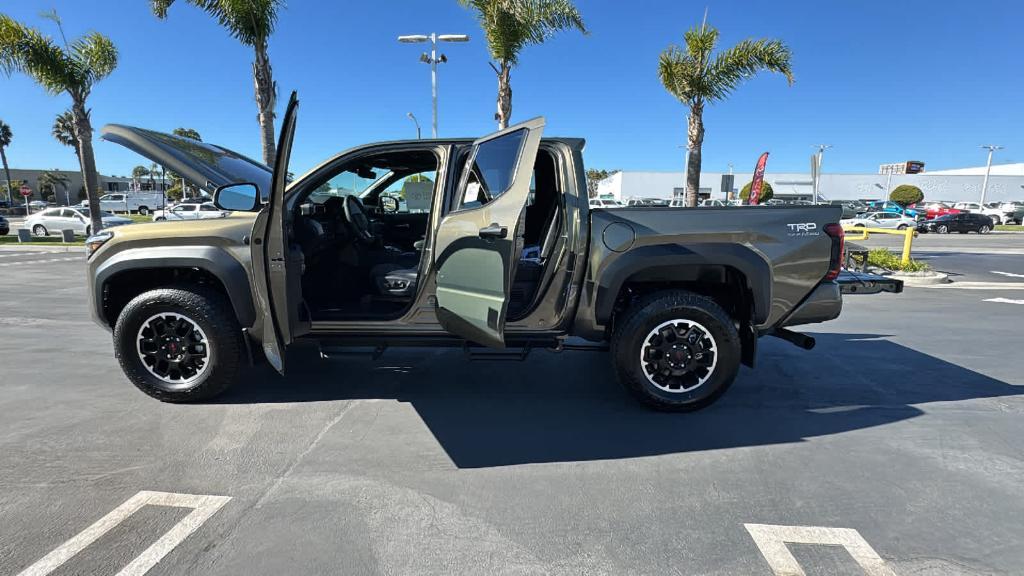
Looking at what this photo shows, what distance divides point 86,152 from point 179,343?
16973 millimetres

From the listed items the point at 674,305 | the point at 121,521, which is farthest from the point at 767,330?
the point at 121,521

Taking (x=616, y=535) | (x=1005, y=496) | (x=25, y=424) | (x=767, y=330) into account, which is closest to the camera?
Result: (x=616, y=535)

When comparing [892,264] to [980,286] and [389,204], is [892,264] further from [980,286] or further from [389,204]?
[389,204]

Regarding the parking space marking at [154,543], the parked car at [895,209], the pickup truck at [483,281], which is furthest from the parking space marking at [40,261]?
the parked car at [895,209]

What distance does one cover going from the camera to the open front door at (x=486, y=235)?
291 cm

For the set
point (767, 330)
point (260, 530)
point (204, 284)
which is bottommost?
point (260, 530)

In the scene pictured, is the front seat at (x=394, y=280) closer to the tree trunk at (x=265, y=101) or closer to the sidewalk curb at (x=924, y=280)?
the tree trunk at (x=265, y=101)

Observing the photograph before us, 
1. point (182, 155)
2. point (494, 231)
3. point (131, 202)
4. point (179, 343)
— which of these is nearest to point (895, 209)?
point (494, 231)

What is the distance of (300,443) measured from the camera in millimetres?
3133

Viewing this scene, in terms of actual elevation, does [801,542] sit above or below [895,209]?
below

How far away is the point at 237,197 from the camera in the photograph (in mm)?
3631

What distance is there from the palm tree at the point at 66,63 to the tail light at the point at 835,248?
1743cm

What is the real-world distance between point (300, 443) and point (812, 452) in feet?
10.3

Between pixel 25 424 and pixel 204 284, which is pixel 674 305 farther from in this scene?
pixel 25 424
